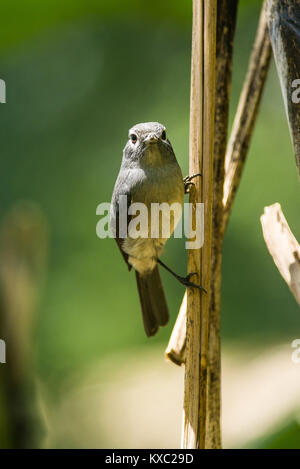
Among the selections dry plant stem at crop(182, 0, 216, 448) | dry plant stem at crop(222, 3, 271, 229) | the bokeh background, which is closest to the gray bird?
dry plant stem at crop(222, 3, 271, 229)

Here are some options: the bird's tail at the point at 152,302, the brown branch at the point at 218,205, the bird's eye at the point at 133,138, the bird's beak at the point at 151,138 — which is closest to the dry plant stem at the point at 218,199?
the brown branch at the point at 218,205

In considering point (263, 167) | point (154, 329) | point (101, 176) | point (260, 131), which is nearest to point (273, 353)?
point (154, 329)

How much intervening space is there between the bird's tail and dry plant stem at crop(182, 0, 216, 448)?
3.05ft

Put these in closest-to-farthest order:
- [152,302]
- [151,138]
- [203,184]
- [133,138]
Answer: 1. [203,184]
2. [151,138]
3. [133,138]
4. [152,302]

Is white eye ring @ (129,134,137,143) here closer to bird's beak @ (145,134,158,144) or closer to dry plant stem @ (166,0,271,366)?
bird's beak @ (145,134,158,144)

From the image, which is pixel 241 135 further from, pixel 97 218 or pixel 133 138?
pixel 97 218

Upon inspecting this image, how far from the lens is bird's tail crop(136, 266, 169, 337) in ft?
8.21

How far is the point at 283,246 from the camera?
1578 mm

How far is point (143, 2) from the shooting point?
4055mm

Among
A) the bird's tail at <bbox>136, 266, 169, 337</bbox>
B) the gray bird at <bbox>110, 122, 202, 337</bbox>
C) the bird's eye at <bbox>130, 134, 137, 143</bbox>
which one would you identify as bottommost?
the bird's tail at <bbox>136, 266, 169, 337</bbox>

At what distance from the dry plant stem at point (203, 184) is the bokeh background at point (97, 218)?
126 cm

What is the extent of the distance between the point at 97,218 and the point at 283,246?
98.6 inches

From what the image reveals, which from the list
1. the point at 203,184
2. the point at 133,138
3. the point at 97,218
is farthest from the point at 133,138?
the point at 97,218

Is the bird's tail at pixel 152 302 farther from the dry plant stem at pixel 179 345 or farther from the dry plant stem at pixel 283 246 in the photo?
the dry plant stem at pixel 283 246
